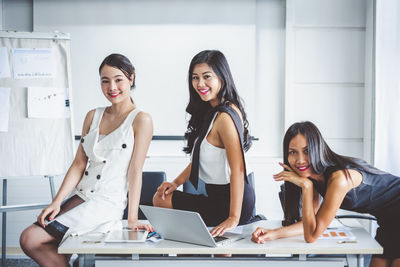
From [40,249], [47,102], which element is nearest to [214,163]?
[40,249]

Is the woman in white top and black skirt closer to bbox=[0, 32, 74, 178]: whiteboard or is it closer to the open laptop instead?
the open laptop

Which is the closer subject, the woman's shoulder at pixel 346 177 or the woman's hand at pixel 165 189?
the woman's shoulder at pixel 346 177

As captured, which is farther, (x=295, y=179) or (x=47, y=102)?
(x=47, y=102)

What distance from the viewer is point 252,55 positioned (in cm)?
410

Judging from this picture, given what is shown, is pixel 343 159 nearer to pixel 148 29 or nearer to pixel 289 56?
pixel 289 56

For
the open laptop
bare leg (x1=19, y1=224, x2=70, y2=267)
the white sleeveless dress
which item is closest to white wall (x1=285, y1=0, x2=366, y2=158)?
the white sleeveless dress

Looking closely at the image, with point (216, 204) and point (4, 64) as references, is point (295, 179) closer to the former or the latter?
point (216, 204)

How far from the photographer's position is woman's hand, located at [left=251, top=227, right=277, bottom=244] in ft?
6.21

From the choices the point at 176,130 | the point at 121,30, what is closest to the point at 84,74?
the point at 121,30

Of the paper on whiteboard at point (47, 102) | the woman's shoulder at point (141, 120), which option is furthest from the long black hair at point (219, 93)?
the paper on whiteboard at point (47, 102)

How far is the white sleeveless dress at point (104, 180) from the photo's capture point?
2230 millimetres

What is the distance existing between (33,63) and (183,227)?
2.13m

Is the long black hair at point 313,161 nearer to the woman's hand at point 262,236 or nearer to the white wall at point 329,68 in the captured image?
the woman's hand at point 262,236

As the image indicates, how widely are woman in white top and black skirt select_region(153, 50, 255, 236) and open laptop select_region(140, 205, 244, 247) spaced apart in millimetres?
300
